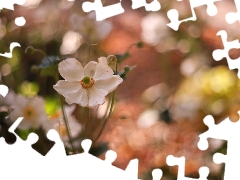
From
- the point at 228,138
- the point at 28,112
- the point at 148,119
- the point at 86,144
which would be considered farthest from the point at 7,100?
the point at 228,138

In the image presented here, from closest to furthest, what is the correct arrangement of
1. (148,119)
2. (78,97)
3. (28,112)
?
(78,97) → (28,112) → (148,119)

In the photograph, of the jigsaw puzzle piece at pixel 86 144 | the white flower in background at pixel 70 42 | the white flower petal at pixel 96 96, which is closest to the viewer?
the white flower petal at pixel 96 96

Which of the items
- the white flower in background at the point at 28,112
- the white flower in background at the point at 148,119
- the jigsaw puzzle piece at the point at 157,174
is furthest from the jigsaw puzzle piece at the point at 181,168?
the white flower in background at the point at 28,112

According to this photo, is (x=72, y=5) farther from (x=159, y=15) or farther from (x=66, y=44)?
(x=159, y=15)

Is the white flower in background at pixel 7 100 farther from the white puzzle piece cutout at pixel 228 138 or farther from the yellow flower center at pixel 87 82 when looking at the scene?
the white puzzle piece cutout at pixel 228 138

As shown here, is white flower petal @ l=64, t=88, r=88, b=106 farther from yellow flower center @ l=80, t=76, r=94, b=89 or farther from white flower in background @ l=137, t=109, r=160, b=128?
white flower in background @ l=137, t=109, r=160, b=128

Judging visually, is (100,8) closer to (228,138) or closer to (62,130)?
(62,130)
